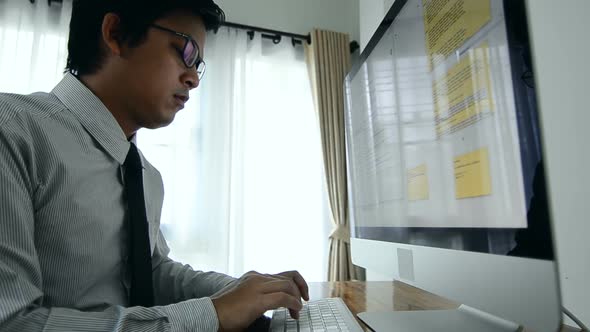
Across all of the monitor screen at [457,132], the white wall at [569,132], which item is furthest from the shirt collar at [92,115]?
the white wall at [569,132]

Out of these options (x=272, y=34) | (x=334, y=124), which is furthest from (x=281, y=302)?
(x=272, y=34)

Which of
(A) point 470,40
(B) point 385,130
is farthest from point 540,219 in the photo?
(B) point 385,130

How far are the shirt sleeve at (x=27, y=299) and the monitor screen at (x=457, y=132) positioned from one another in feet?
1.22

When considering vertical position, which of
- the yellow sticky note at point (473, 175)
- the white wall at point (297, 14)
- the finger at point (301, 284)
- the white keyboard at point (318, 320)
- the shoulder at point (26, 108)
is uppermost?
the white wall at point (297, 14)

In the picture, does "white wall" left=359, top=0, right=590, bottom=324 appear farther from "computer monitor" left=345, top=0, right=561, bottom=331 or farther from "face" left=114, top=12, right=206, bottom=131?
"face" left=114, top=12, right=206, bottom=131

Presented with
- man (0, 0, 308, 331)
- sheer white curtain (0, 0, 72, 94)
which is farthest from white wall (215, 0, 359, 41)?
man (0, 0, 308, 331)

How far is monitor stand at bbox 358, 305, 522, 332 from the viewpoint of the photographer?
1.75 feet

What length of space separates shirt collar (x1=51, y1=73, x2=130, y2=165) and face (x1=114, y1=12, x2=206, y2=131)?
8 centimetres

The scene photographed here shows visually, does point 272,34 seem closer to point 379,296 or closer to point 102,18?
point 102,18

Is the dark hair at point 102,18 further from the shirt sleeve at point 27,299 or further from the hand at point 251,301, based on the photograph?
the hand at point 251,301

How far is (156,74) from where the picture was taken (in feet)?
2.36

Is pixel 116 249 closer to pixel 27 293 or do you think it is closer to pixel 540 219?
pixel 27 293

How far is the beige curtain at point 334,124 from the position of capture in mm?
2221

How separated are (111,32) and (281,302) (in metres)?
0.67
